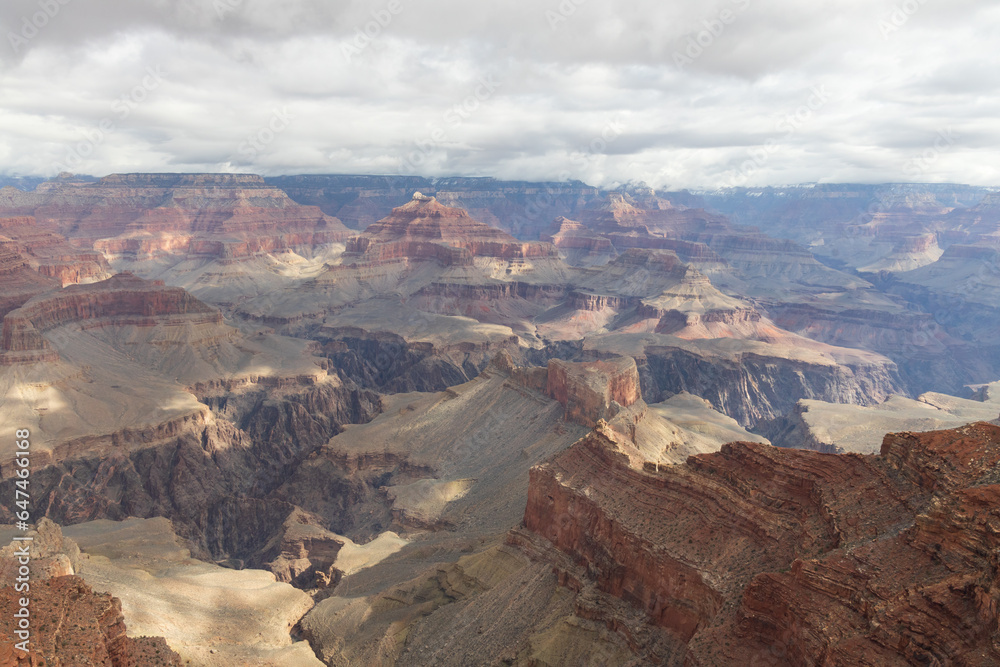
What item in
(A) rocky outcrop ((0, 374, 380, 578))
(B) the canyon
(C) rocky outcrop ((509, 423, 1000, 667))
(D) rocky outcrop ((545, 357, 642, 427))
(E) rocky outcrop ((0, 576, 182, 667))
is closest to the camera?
(C) rocky outcrop ((509, 423, 1000, 667))

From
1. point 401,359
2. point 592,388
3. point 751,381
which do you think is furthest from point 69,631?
point 751,381

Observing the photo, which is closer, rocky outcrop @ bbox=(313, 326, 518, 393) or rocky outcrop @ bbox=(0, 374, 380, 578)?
rocky outcrop @ bbox=(0, 374, 380, 578)

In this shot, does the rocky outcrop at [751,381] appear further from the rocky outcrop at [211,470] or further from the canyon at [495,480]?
the rocky outcrop at [211,470]

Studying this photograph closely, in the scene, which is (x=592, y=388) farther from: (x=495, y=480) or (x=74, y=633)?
(x=74, y=633)

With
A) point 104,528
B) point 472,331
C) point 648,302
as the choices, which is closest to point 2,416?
point 104,528

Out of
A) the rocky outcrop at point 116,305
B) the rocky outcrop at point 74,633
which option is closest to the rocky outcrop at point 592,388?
the rocky outcrop at point 74,633

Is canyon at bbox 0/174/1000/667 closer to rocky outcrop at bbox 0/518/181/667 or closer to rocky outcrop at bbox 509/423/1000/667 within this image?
rocky outcrop at bbox 509/423/1000/667

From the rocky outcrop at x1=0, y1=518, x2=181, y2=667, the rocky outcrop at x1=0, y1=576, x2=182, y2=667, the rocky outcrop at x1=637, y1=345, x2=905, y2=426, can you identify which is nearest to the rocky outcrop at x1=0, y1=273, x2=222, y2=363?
the rocky outcrop at x1=637, y1=345, x2=905, y2=426

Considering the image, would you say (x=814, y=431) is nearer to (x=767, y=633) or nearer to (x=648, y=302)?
(x=767, y=633)

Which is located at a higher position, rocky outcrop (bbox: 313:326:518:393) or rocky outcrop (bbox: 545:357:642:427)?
rocky outcrop (bbox: 545:357:642:427)

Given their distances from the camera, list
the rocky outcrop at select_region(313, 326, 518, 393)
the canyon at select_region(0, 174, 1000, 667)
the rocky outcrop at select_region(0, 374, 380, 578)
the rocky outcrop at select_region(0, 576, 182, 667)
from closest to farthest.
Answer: the rocky outcrop at select_region(0, 576, 182, 667) < the canyon at select_region(0, 174, 1000, 667) < the rocky outcrop at select_region(0, 374, 380, 578) < the rocky outcrop at select_region(313, 326, 518, 393)
